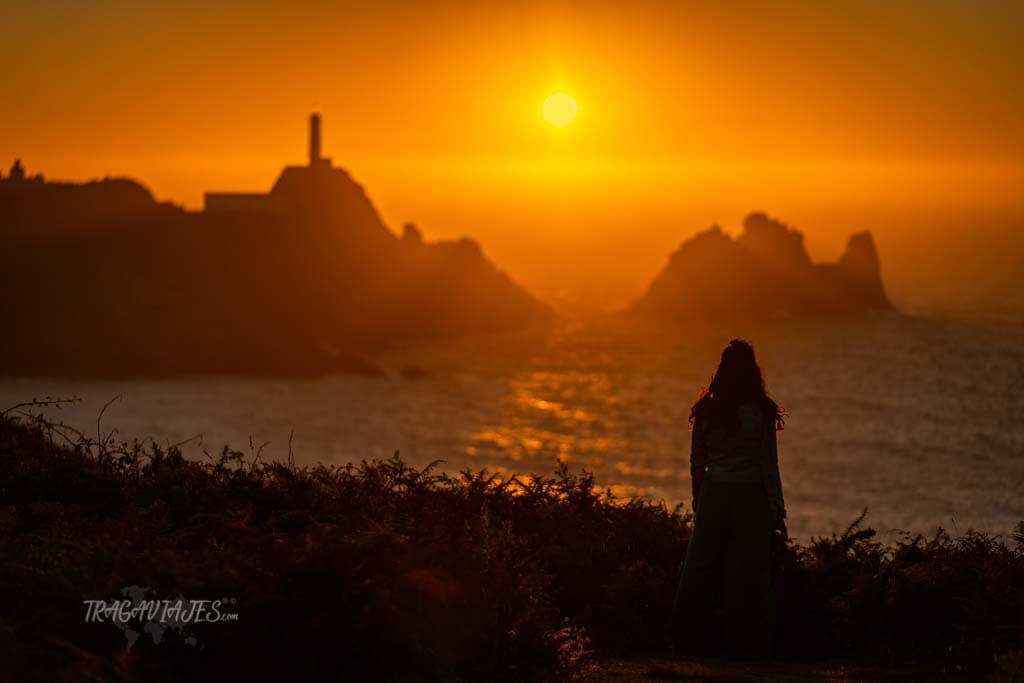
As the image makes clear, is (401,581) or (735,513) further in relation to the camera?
(735,513)

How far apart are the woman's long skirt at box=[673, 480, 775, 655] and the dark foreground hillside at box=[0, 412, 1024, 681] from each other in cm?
32

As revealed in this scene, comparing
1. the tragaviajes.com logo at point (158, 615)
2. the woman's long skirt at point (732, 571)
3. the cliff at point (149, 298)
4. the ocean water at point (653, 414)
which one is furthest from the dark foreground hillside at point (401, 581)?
the cliff at point (149, 298)

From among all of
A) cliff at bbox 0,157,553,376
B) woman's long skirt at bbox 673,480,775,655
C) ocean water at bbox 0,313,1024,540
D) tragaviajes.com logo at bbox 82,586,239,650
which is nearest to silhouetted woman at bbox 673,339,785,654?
woman's long skirt at bbox 673,480,775,655

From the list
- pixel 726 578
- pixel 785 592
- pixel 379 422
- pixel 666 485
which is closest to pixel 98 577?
pixel 726 578

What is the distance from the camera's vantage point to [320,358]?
16300cm

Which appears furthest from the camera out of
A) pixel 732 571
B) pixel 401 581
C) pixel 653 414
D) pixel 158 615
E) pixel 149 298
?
pixel 149 298

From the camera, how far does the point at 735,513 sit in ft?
34.4

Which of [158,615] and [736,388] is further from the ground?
[736,388]

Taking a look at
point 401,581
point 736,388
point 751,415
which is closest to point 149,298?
point 736,388

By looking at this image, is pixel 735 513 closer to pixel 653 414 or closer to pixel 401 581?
pixel 401 581

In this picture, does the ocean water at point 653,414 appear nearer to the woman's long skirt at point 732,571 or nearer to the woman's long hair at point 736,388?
the woman's long skirt at point 732,571

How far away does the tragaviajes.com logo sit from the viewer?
7.72 m

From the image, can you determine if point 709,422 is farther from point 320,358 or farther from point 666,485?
point 320,358

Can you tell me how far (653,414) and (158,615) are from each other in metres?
114
